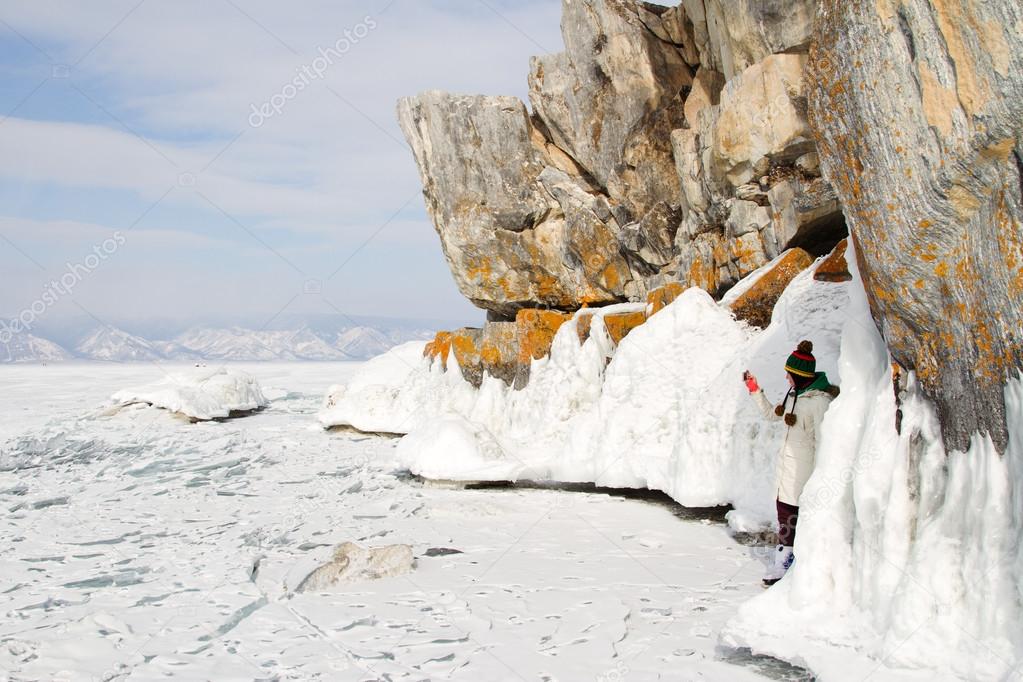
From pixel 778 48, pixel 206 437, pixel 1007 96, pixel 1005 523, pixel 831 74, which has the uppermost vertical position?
pixel 778 48

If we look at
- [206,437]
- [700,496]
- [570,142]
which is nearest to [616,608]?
[700,496]

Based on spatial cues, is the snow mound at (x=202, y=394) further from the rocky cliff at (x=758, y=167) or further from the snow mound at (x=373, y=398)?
the rocky cliff at (x=758, y=167)

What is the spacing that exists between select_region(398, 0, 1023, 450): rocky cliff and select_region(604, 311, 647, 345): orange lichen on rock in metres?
0.56

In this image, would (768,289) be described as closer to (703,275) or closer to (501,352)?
(703,275)

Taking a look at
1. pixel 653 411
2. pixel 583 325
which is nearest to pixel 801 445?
pixel 653 411

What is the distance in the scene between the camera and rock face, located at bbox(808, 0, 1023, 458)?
427 centimetres

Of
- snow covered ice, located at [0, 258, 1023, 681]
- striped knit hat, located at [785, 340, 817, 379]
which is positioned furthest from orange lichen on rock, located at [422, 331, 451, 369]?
striped knit hat, located at [785, 340, 817, 379]

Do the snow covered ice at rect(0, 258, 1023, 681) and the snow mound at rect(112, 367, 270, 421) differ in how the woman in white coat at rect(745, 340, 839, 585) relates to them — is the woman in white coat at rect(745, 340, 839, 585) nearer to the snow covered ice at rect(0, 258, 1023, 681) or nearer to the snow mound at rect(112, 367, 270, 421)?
the snow covered ice at rect(0, 258, 1023, 681)

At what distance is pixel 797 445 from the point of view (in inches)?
257

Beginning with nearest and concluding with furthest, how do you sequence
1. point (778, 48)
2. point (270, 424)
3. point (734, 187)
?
point (778, 48)
point (734, 187)
point (270, 424)

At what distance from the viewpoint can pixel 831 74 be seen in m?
5.34

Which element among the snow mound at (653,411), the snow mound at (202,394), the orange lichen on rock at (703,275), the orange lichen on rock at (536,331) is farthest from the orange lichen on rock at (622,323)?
the snow mound at (202,394)

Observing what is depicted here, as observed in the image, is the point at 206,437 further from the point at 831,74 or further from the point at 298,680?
the point at 831,74

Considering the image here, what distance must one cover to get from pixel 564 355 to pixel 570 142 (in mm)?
5680
